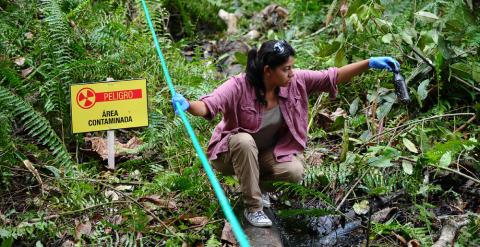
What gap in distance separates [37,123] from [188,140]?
3.86 ft

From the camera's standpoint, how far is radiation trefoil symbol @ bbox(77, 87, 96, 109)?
395 cm

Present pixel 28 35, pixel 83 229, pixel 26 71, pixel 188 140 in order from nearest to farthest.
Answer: pixel 83 229 < pixel 188 140 < pixel 26 71 < pixel 28 35

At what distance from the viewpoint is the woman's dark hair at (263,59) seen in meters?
3.38

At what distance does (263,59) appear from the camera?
345 cm

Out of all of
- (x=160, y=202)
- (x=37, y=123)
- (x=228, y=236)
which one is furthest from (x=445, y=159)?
(x=37, y=123)

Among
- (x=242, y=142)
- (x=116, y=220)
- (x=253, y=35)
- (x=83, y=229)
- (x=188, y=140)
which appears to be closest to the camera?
(x=242, y=142)

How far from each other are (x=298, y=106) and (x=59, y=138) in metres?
1.85

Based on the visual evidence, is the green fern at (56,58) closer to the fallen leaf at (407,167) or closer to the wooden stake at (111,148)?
the wooden stake at (111,148)

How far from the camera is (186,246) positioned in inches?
133

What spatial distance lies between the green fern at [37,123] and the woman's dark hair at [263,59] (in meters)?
1.51

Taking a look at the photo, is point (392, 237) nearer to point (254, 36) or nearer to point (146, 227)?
point (146, 227)

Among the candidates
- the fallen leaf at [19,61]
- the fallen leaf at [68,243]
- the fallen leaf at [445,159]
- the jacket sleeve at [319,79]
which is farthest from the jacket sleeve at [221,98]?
the fallen leaf at [19,61]

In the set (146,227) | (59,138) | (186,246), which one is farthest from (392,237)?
(59,138)

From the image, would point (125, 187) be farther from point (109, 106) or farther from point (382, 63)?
point (382, 63)
